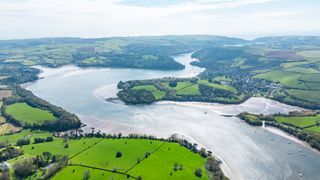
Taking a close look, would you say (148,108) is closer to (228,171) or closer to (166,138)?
(166,138)

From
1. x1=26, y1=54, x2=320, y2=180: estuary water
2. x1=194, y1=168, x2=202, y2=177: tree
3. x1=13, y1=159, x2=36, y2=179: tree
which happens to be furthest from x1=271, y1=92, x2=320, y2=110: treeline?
x1=13, y1=159, x2=36, y2=179: tree

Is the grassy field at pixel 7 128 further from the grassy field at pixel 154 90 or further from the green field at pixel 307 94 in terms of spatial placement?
the green field at pixel 307 94

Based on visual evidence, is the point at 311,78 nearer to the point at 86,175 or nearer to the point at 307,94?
the point at 307,94

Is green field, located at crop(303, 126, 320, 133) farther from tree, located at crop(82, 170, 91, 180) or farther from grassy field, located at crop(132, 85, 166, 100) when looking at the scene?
tree, located at crop(82, 170, 91, 180)

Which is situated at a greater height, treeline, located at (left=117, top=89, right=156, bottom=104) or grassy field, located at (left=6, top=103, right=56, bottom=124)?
treeline, located at (left=117, top=89, right=156, bottom=104)

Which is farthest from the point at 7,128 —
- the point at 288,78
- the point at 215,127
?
the point at 288,78
